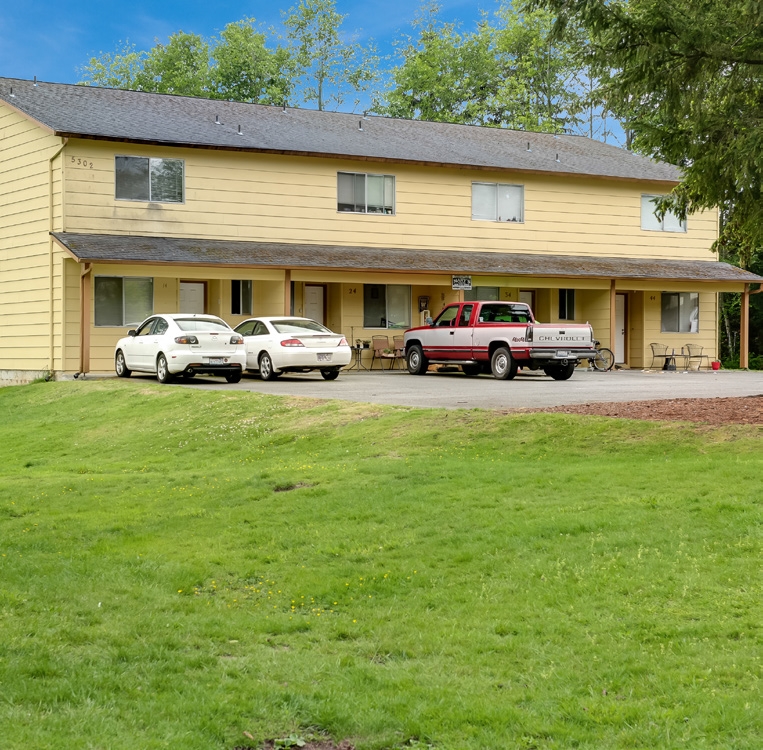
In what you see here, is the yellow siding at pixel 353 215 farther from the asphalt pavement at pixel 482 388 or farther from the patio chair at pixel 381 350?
the asphalt pavement at pixel 482 388

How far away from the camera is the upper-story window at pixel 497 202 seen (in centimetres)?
3388

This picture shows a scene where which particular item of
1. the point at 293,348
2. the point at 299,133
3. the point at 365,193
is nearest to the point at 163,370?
the point at 293,348

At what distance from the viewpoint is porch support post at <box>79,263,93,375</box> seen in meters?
26.4

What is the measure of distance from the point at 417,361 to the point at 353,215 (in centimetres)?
519

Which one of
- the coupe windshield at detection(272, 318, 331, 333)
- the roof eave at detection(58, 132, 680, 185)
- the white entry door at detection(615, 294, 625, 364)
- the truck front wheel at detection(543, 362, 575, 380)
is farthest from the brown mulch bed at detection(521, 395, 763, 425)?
the white entry door at detection(615, 294, 625, 364)

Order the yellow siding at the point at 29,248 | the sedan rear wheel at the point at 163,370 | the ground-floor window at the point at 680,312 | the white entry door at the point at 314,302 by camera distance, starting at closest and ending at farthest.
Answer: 1. the sedan rear wheel at the point at 163,370
2. the yellow siding at the point at 29,248
3. the white entry door at the point at 314,302
4. the ground-floor window at the point at 680,312

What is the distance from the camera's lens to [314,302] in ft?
107

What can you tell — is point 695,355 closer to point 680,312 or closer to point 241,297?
point 680,312

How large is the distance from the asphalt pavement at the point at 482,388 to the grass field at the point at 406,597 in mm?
4790

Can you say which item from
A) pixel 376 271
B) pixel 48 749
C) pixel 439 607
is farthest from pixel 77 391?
pixel 48 749

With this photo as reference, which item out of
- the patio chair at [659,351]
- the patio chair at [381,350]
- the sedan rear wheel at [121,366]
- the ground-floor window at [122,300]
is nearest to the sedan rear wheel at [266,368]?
the sedan rear wheel at [121,366]

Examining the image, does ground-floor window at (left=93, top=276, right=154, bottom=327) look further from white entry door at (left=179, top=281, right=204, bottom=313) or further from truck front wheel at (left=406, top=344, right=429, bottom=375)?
truck front wheel at (left=406, top=344, right=429, bottom=375)

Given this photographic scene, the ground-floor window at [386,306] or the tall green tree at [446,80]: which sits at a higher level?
the tall green tree at [446,80]

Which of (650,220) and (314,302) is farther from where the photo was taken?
(650,220)
